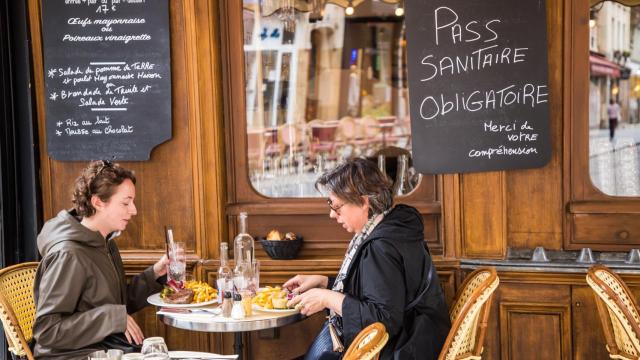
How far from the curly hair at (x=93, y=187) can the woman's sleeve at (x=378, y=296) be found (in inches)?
47.9

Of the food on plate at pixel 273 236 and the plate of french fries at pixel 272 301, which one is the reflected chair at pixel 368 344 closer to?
the plate of french fries at pixel 272 301

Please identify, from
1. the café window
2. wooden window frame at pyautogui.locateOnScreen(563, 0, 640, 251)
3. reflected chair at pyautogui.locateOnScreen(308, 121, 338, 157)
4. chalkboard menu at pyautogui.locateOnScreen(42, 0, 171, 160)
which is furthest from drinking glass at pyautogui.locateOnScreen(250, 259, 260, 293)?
reflected chair at pyautogui.locateOnScreen(308, 121, 338, 157)

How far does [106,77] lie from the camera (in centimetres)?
488

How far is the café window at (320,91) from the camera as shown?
17.3 ft

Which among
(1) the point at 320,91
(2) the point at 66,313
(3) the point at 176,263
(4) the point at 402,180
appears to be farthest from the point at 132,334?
(1) the point at 320,91

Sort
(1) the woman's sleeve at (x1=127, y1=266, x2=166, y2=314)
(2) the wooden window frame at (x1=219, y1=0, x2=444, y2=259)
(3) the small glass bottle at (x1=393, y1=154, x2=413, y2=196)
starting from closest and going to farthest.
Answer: (1) the woman's sleeve at (x1=127, y1=266, x2=166, y2=314) → (2) the wooden window frame at (x1=219, y1=0, x2=444, y2=259) → (3) the small glass bottle at (x1=393, y1=154, x2=413, y2=196)

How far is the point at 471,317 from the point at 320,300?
0.65 meters

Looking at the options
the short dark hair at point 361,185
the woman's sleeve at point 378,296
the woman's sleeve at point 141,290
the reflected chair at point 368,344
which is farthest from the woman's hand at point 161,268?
the reflected chair at point 368,344

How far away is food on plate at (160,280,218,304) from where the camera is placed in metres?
4.04

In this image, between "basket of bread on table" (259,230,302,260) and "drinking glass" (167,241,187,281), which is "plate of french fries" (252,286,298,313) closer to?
"drinking glass" (167,241,187,281)

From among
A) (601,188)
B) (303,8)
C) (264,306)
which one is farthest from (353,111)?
(264,306)

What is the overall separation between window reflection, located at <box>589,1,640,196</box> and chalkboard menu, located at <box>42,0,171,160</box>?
2383 millimetres

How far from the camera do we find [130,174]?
4.00m

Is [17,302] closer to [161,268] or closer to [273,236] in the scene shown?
[161,268]
